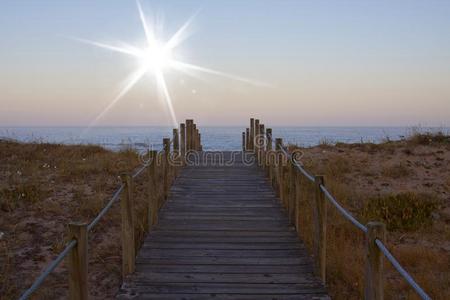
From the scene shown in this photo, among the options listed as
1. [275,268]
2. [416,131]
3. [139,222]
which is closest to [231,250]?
[275,268]

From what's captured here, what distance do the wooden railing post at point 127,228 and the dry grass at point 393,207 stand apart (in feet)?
8.91

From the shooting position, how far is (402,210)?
30.0 ft

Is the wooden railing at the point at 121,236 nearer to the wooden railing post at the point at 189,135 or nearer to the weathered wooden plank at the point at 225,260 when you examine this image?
the weathered wooden plank at the point at 225,260

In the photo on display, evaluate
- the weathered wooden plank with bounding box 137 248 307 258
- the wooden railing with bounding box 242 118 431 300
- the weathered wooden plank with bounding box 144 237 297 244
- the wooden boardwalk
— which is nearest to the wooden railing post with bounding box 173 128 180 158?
the wooden boardwalk

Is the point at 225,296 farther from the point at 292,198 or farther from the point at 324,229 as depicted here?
the point at 292,198

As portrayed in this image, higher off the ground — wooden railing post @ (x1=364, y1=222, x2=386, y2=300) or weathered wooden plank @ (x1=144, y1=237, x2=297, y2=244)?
wooden railing post @ (x1=364, y1=222, x2=386, y2=300)

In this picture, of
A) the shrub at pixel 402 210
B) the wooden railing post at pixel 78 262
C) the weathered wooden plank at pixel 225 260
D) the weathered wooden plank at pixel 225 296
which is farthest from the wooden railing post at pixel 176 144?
the wooden railing post at pixel 78 262

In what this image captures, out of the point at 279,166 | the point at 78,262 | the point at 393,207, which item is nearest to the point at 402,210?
the point at 393,207

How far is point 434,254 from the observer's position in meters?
6.98

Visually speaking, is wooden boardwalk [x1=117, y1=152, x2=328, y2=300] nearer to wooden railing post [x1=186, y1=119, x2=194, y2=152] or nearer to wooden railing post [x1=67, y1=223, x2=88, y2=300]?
wooden railing post [x1=67, y1=223, x2=88, y2=300]

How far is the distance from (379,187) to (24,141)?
14.4 meters

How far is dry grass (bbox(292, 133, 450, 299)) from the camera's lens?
6.16 m

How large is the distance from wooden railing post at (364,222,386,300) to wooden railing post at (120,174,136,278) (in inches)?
117

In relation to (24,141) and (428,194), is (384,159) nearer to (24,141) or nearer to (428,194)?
(428,194)
